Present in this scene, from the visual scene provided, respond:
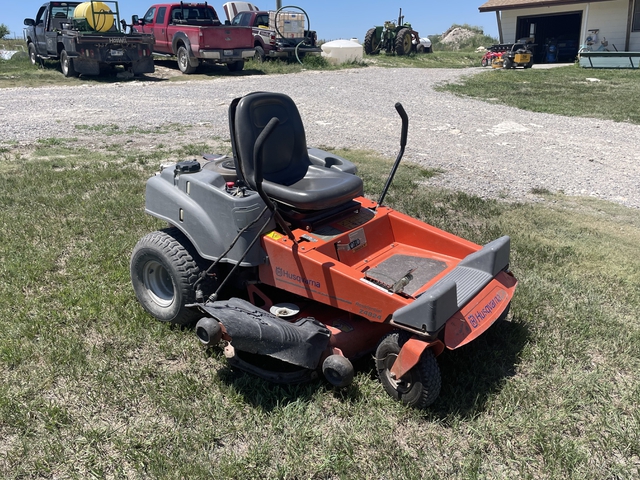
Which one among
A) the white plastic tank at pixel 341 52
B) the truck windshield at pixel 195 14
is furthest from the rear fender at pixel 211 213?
the white plastic tank at pixel 341 52

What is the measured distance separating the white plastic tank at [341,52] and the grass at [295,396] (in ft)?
61.7

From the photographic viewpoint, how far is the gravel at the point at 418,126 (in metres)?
7.85

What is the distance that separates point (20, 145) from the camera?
895cm

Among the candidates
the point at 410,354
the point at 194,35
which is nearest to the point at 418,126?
the point at 410,354

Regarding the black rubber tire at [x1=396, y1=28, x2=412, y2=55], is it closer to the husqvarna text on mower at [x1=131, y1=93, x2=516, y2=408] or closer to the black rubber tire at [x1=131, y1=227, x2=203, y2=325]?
the husqvarna text on mower at [x1=131, y1=93, x2=516, y2=408]

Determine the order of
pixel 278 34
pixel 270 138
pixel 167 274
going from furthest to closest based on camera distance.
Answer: pixel 278 34, pixel 167 274, pixel 270 138

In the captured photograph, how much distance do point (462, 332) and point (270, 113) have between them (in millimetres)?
1831

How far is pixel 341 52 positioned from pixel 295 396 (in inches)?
834

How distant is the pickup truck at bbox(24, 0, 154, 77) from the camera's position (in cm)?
1524

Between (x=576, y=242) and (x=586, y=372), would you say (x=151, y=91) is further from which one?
(x=586, y=372)

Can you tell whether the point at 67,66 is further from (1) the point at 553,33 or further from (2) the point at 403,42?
(1) the point at 553,33

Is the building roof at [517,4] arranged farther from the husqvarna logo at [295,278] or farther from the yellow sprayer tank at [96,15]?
the husqvarna logo at [295,278]

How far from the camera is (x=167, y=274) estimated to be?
13.7ft

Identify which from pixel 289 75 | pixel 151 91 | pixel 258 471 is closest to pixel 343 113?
pixel 151 91
